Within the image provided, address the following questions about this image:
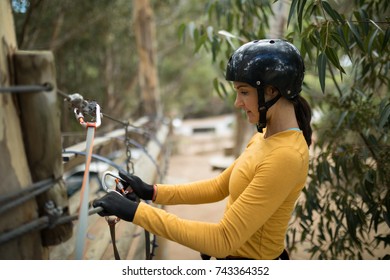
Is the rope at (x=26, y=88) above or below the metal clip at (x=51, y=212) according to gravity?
above

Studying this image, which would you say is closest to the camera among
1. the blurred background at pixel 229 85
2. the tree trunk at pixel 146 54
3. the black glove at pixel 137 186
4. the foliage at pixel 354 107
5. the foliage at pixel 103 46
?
the black glove at pixel 137 186

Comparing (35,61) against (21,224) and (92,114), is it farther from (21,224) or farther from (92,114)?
(21,224)

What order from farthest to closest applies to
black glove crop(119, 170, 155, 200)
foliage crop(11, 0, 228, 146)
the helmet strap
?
foliage crop(11, 0, 228, 146) → black glove crop(119, 170, 155, 200) → the helmet strap

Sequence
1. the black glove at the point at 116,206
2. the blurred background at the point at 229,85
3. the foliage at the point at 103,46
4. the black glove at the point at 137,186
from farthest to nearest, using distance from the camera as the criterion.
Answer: the foliage at the point at 103,46, the blurred background at the point at 229,85, the black glove at the point at 137,186, the black glove at the point at 116,206

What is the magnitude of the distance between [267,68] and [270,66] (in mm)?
18

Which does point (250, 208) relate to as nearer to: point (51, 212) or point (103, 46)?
point (51, 212)

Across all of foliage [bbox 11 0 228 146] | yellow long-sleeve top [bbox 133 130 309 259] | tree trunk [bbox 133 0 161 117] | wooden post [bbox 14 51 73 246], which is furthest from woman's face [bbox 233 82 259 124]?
tree trunk [bbox 133 0 161 117]

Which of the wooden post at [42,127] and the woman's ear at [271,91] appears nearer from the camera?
the wooden post at [42,127]

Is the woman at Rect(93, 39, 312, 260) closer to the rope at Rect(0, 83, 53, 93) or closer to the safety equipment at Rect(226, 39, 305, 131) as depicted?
the safety equipment at Rect(226, 39, 305, 131)

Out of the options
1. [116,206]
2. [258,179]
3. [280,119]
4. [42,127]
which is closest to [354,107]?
[280,119]

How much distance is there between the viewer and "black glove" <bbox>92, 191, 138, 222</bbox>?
1.18 meters

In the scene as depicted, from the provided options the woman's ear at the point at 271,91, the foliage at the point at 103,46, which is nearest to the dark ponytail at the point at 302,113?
the woman's ear at the point at 271,91

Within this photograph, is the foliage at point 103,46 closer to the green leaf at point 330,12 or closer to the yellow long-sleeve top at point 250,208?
the green leaf at point 330,12

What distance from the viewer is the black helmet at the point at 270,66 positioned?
4.49 ft
